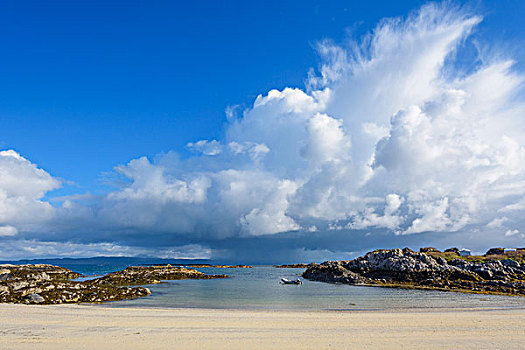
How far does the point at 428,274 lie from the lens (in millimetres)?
69812

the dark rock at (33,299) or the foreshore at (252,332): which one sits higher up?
the foreshore at (252,332)

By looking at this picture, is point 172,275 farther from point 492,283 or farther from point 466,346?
point 466,346

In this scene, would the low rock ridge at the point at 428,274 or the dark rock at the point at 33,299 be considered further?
the low rock ridge at the point at 428,274

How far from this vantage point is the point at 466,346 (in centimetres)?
1712

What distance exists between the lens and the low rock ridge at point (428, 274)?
195 ft

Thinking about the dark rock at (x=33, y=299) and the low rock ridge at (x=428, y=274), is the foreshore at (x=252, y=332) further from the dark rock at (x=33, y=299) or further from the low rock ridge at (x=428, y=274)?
the low rock ridge at (x=428, y=274)

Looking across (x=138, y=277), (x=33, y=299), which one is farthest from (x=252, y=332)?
(x=138, y=277)

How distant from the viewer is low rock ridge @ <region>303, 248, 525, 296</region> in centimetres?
5934

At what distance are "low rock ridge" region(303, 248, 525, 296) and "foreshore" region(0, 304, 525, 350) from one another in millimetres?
36383

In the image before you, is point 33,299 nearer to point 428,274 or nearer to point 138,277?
point 138,277

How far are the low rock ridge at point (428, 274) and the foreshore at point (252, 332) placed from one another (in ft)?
119

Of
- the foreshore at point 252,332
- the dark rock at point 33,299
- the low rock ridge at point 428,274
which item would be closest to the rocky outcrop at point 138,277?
the dark rock at point 33,299

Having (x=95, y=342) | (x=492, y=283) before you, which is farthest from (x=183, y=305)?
(x=492, y=283)

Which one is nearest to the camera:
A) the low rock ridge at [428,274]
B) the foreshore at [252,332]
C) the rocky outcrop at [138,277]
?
the foreshore at [252,332]
